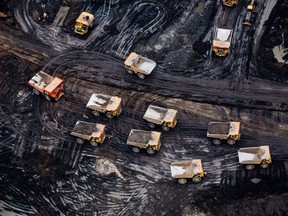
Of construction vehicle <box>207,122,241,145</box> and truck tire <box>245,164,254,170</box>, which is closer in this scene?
truck tire <box>245,164,254,170</box>

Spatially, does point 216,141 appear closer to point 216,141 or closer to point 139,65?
point 216,141

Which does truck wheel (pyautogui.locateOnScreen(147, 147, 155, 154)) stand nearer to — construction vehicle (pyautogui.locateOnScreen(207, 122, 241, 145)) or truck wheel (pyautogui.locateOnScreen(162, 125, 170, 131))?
truck wheel (pyautogui.locateOnScreen(162, 125, 170, 131))

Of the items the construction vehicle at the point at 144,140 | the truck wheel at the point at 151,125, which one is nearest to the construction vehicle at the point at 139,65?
the truck wheel at the point at 151,125

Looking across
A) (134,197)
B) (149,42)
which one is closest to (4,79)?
(149,42)

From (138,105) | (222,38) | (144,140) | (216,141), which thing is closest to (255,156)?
(216,141)

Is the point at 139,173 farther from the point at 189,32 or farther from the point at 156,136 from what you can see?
Result: the point at 189,32

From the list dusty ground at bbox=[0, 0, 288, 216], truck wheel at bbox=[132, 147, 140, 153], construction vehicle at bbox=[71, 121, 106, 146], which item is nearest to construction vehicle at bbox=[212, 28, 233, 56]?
dusty ground at bbox=[0, 0, 288, 216]

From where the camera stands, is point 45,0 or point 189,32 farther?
point 45,0
